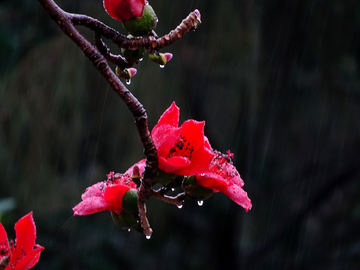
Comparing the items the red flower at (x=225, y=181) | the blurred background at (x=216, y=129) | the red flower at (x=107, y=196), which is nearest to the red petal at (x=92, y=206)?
the red flower at (x=107, y=196)

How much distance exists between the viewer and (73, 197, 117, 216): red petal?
39 cm

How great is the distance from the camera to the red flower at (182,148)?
0.37 meters

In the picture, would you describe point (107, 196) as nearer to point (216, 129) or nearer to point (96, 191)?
point (96, 191)

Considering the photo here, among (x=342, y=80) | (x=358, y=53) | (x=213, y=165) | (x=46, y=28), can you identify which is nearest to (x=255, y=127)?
(x=342, y=80)

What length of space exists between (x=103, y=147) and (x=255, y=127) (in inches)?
29.4

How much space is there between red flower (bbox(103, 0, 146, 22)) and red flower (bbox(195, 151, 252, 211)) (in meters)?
0.16

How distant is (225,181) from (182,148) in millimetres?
61

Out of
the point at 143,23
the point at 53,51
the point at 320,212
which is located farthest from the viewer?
the point at 53,51

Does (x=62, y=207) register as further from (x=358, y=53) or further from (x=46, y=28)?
(x=358, y=53)

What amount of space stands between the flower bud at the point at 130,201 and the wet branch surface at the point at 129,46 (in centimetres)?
3

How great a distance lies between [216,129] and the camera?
1.87 metres

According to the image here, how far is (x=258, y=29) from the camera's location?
6.29 feet

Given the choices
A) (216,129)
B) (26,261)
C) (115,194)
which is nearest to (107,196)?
(115,194)

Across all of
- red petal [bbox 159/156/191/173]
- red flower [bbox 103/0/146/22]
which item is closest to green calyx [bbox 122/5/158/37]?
red flower [bbox 103/0/146/22]
